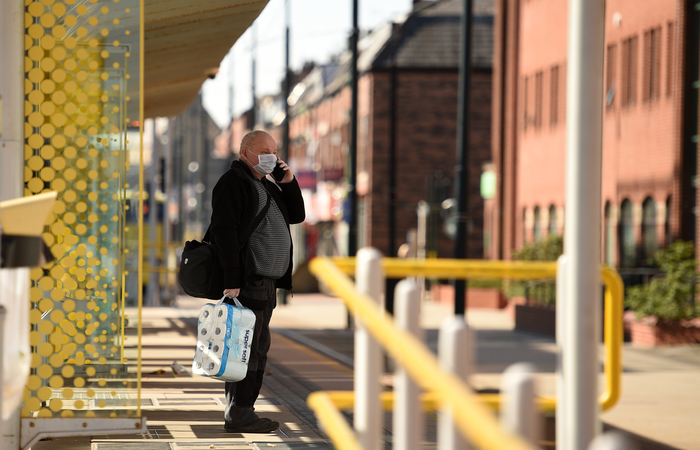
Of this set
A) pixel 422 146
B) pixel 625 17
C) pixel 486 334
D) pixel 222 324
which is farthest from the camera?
pixel 422 146

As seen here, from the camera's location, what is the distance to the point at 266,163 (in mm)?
6672

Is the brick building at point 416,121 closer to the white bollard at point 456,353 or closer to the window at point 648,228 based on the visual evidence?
the window at point 648,228

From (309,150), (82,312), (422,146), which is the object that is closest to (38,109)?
(82,312)

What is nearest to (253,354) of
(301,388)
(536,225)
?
(301,388)

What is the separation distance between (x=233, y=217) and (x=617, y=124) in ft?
69.9

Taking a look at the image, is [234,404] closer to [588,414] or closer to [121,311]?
[121,311]

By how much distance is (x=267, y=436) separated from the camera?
664 centimetres

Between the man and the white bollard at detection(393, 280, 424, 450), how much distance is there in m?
3.28

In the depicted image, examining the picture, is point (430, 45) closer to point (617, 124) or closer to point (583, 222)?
point (617, 124)

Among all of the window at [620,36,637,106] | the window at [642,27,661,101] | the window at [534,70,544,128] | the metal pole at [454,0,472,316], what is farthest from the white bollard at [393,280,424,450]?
the window at [534,70,544,128]

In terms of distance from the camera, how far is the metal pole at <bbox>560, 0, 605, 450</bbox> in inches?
151

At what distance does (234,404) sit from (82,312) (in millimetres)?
1185

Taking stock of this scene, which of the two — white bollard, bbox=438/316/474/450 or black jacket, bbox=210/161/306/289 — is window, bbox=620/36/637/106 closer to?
black jacket, bbox=210/161/306/289

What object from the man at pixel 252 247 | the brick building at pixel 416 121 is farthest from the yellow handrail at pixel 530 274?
the brick building at pixel 416 121
